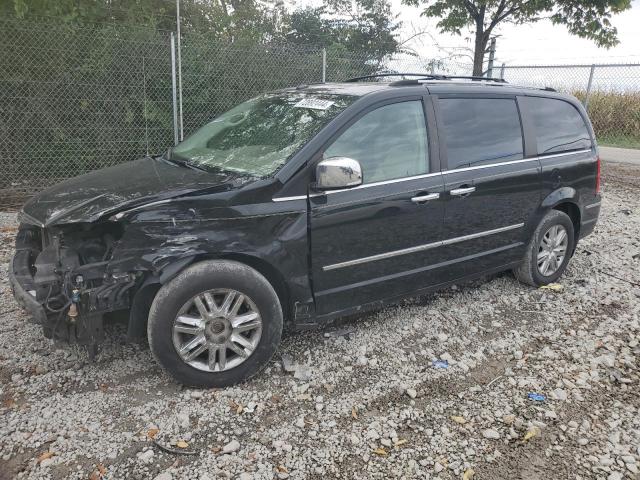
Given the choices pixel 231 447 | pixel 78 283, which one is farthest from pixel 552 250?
pixel 78 283

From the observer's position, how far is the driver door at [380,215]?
3287 millimetres

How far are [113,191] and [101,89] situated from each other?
5428 millimetres

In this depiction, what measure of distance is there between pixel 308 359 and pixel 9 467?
178 centimetres

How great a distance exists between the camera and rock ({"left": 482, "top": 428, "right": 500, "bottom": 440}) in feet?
9.16

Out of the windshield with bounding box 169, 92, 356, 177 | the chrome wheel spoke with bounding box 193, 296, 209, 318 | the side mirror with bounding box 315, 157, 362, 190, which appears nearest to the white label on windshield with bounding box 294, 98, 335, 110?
the windshield with bounding box 169, 92, 356, 177

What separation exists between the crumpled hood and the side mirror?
522mm

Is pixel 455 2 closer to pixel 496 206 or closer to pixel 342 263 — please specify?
pixel 496 206

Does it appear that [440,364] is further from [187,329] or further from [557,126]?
[557,126]

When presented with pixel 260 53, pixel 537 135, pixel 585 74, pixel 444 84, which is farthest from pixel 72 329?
pixel 585 74

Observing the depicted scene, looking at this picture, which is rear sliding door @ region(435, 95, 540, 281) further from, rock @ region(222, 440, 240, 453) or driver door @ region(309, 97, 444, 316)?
rock @ region(222, 440, 240, 453)

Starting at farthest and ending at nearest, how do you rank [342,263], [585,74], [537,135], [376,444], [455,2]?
[585,74]
[455,2]
[537,135]
[342,263]
[376,444]

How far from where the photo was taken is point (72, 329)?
111 inches

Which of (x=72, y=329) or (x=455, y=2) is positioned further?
(x=455, y=2)

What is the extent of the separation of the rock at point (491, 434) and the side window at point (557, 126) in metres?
2.63
